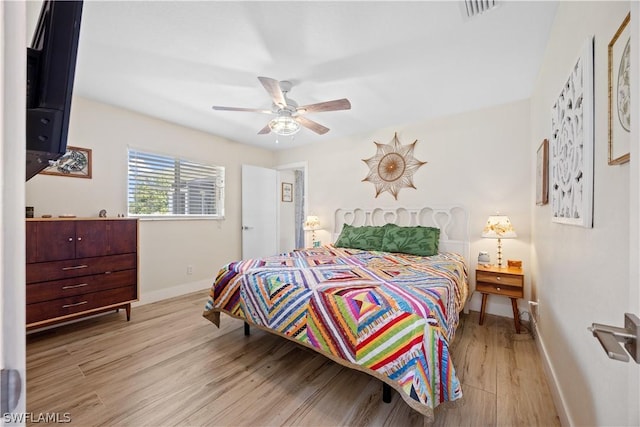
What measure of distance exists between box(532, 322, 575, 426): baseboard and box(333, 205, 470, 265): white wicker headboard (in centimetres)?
127

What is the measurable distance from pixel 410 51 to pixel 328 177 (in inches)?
103

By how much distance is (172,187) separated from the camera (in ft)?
12.3

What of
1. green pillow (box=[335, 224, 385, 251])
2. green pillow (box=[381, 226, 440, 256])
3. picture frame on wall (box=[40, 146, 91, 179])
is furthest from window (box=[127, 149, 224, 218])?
green pillow (box=[381, 226, 440, 256])

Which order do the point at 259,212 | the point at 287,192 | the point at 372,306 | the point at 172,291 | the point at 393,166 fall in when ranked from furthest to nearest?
the point at 287,192 → the point at 259,212 → the point at 393,166 → the point at 172,291 → the point at 372,306

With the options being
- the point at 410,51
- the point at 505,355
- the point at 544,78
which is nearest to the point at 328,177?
the point at 410,51

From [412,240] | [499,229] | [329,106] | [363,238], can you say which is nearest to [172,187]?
[329,106]

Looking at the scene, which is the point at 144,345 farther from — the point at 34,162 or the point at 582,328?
the point at 582,328

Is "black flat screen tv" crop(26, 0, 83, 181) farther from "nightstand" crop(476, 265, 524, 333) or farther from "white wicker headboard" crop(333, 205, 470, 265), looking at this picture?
"white wicker headboard" crop(333, 205, 470, 265)

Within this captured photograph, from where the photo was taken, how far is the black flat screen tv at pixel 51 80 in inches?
17.4

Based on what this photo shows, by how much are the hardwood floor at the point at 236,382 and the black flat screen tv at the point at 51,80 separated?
1688 millimetres

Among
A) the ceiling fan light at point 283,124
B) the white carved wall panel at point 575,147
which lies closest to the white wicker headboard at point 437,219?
the white carved wall panel at point 575,147

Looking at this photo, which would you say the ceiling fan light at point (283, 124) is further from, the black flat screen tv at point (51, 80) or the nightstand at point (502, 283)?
the nightstand at point (502, 283)

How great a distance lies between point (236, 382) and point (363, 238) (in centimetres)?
223

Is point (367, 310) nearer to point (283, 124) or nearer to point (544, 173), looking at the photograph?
point (544, 173)
